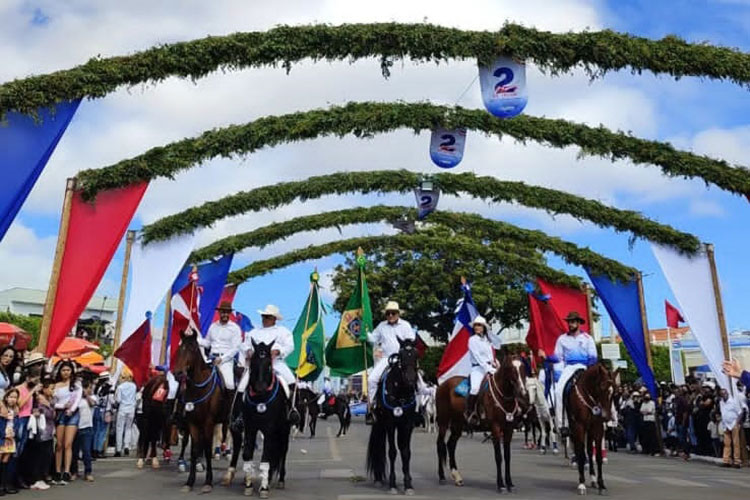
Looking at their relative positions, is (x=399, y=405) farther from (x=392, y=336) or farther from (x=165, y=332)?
(x=165, y=332)

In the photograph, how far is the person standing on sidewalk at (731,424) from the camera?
16.9m

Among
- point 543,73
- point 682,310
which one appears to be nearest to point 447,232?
point 682,310

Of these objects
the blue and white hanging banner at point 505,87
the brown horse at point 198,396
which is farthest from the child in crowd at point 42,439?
the blue and white hanging banner at point 505,87

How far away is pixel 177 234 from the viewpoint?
1878 cm

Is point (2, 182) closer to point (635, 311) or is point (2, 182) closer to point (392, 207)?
point (392, 207)

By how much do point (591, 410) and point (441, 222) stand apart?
11.3 metres

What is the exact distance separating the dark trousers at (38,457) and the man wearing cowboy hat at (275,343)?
9.89 ft

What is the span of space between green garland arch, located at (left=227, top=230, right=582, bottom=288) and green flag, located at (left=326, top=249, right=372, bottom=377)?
Answer: 397 inches

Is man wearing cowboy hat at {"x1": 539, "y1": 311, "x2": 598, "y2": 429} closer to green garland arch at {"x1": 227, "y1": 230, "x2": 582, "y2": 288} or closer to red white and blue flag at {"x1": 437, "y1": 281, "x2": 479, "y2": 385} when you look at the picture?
red white and blue flag at {"x1": 437, "y1": 281, "x2": 479, "y2": 385}

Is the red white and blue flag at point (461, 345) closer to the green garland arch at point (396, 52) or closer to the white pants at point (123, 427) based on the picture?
the green garland arch at point (396, 52)

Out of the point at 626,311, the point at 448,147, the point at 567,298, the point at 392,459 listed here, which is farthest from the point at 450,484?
the point at 567,298

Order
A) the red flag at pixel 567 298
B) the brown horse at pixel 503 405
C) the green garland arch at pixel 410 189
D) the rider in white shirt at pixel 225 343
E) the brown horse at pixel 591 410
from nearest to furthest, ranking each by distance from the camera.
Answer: the brown horse at pixel 591 410
the brown horse at pixel 503 405
the rider in white shirt at pixel 225 343
the green garland arch at pixel 410 189
the red flag at pixel 567 298

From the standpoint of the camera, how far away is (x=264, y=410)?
35.3 ft

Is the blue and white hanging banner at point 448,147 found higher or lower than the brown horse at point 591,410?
higher
